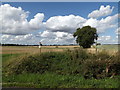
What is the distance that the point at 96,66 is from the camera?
33.0 ft

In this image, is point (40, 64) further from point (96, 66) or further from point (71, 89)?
point (71, 89)

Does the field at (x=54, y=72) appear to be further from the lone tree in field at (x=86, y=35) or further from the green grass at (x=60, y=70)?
→ the lone tree in field at (x=86, y=35)

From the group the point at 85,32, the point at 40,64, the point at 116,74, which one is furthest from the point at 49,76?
the point at 85,32

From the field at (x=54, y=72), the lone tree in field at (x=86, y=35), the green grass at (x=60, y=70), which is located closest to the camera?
the field at (x=54, y=72)

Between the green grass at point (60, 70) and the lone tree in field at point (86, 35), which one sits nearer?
the green grass at point (60, 70)

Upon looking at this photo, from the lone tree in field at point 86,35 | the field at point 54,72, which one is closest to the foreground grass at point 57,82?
the field at point 54,72

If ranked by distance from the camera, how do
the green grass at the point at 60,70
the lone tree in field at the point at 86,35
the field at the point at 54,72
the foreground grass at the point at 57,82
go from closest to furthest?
the foreground grass at the point at 57,82
the field at the point at 54,72
the green grass at the point at 60,70
the lone tree in field at the point at 86,35

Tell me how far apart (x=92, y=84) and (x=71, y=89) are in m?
1.12

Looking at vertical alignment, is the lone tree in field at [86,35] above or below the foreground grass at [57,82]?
above

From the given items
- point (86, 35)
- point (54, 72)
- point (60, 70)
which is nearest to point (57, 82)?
point (54, 72)

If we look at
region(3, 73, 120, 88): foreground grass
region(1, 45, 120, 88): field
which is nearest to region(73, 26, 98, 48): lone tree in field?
region(1, 45, 120, 88): field

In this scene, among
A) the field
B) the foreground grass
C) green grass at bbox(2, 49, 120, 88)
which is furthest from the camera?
green grass at bbox(2, 49, 120, 88)

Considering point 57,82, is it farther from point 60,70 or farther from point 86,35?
point 86,35

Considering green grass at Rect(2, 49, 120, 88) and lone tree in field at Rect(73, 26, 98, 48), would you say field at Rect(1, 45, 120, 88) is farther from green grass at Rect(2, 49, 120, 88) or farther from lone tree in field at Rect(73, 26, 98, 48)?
lone tree in field at Rect(73, 26, 98, 48)
